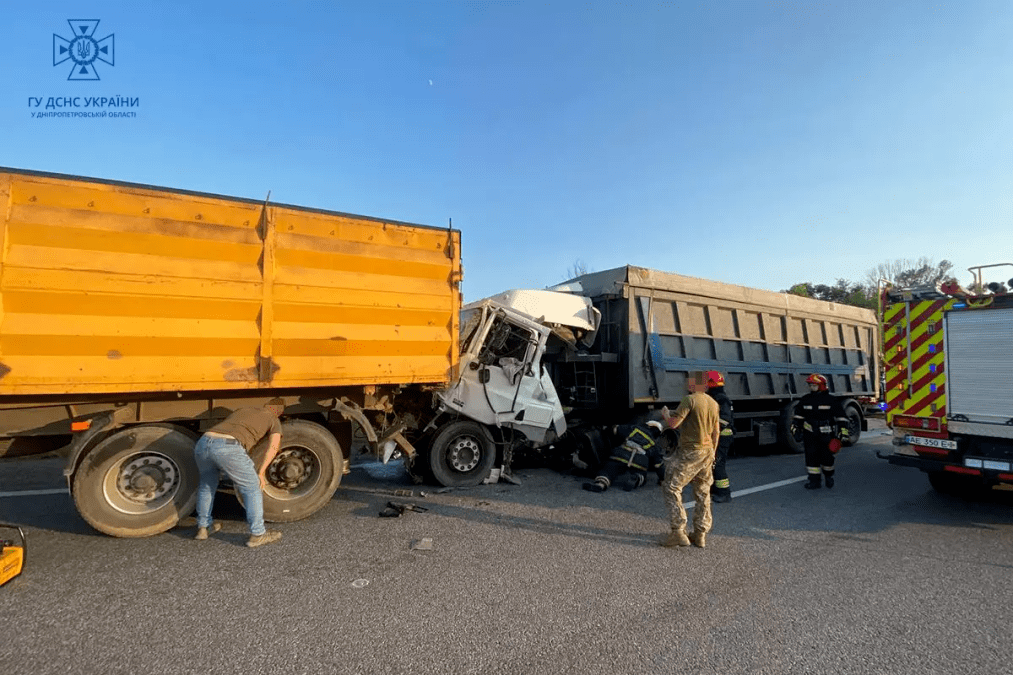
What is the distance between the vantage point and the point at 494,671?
2.84m

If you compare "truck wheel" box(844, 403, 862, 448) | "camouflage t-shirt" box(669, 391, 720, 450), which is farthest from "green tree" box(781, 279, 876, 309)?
"camouflage t-shirt" box(669, 391, 720, 450)

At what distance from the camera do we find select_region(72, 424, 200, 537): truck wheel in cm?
467

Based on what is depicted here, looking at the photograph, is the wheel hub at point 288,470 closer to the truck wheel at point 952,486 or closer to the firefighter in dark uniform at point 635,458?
the firefighter in dark uniform at point 635,458

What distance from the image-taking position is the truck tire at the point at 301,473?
5.39 meters

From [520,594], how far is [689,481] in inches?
76.0

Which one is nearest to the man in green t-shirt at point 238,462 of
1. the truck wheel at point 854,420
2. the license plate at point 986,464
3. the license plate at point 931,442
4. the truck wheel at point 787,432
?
the license plate at point 931,442

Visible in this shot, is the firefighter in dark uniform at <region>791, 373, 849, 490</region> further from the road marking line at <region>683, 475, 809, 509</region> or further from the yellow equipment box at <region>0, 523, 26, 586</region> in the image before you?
the yellow equipment box at <region>0, 523, 26, 586</region>

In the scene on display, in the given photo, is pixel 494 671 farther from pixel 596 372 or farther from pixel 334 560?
pixel 596 372

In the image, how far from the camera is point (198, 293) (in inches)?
191

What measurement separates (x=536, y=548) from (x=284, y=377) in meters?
2.78

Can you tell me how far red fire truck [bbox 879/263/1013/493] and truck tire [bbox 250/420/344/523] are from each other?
613 cm

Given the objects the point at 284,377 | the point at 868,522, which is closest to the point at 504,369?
the point at 284,377

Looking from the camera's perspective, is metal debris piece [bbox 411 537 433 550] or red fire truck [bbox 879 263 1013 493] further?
red fire truck [bbox 879 263 1013 493]

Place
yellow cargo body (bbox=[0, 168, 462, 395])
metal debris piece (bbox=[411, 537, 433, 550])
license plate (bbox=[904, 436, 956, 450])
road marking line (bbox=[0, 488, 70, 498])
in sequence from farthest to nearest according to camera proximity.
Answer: road marking line (bbox=[0, 488, 70, 498]) → license plate (bbox=[904, 436, 956, 450]) → metal debris piece (bbox=[411, 537, 433, 550]) → yellow cargo body (bbox=[0, 168, 462, 395])
